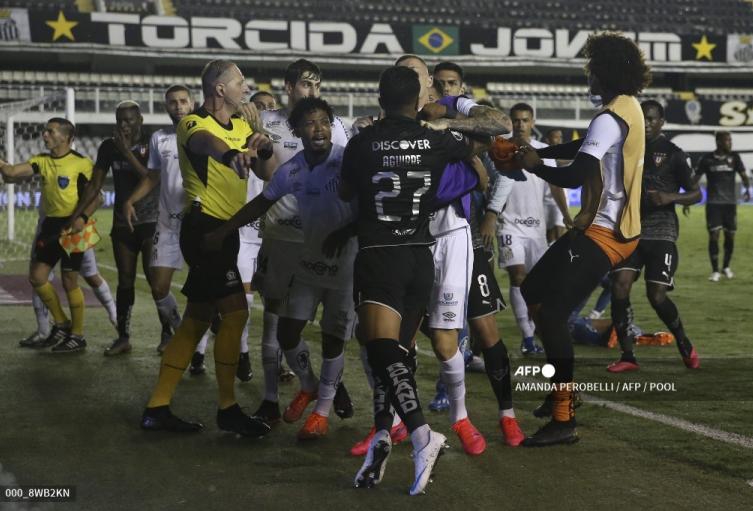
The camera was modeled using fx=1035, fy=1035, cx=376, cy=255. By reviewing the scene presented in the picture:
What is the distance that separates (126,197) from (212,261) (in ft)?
10.8

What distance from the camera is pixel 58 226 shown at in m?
8.91

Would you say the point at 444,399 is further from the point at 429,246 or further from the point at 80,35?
the point at 80,35

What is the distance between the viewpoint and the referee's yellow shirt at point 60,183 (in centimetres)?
889

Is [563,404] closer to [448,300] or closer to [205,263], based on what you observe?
[448,300]

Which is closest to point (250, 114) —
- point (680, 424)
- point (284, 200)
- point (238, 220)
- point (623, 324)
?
point (284, 200)

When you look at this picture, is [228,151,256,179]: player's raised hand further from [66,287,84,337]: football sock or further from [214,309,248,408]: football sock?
[66,287,84,337]: football sock

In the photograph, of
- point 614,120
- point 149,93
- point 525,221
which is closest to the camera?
point 614,120

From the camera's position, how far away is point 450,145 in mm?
4793

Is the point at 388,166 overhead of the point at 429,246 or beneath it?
overhead

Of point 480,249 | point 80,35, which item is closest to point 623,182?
point 480,249

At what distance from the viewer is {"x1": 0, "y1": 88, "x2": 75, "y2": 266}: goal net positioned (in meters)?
17.3

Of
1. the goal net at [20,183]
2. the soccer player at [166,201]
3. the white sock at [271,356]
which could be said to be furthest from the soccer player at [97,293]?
the white sock at [271,356]

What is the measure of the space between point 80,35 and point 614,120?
33955mm

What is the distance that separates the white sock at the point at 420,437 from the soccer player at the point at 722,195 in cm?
1167
